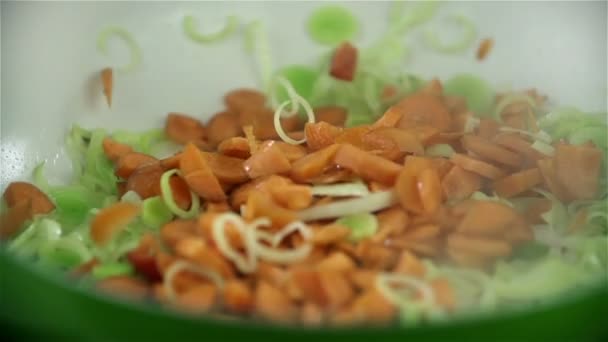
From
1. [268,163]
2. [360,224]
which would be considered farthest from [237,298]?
[268,163]

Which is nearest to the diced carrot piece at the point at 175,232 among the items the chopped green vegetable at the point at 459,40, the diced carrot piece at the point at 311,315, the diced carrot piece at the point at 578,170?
the diced carrot piece at the point at 311,315

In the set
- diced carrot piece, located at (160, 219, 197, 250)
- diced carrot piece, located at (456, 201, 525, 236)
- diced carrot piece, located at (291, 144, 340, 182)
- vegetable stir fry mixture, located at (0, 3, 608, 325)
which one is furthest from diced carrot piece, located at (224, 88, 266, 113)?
Answer: diced carrot piece, located at (456, 201, 525, 236)

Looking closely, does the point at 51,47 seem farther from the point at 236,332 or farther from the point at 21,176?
the point at 236,332

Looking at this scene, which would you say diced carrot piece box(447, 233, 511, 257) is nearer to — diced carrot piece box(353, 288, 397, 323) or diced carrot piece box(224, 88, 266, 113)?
diced carrot piece box(353, 288, 397, 323)

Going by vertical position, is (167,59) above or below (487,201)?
above

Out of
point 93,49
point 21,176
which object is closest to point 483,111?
point 93,49

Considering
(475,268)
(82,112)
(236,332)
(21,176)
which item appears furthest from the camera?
(82,112)
